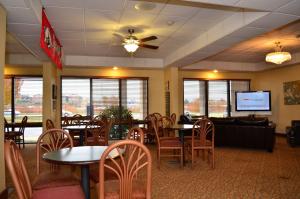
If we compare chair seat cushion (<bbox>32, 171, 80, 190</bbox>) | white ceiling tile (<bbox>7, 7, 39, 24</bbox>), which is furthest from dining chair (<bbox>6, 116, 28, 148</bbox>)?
chair seat cushion (<bbox>32, 171, 80, 190</bbox>)

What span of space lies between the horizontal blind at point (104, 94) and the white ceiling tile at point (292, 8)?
6.68 metres

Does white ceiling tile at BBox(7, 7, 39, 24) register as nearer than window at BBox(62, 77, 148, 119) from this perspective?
Yes

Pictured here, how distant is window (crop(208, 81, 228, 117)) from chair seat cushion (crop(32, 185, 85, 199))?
8706mm

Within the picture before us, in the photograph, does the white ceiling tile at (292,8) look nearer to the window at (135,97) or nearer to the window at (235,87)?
the window at (135,97)

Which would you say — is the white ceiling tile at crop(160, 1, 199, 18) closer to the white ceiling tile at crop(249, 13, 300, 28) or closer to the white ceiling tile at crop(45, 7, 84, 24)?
the white ceiling tile at crop(249, 13, 300, 28)

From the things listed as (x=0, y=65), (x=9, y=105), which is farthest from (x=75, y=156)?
(x=9, y=105)

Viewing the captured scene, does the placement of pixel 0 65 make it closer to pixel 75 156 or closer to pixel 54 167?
pixel 54 167

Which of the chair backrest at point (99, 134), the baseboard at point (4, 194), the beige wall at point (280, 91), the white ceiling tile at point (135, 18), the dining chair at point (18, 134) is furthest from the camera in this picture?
the beige wall at point (280, 91)

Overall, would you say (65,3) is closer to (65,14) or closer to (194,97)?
(65,14)

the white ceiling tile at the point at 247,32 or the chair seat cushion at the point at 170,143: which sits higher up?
the white ceiling tile at the point at 247,32

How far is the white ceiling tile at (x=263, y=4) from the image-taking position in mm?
3437

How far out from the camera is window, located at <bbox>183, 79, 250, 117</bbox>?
10375 millimetres

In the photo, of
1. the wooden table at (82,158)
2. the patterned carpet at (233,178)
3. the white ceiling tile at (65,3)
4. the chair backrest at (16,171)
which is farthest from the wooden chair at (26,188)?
the white ceiling tile at (65,3)

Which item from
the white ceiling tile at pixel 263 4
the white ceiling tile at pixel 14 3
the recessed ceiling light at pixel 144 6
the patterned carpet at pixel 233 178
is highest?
the recessed ceiling light at pixel 144 6
